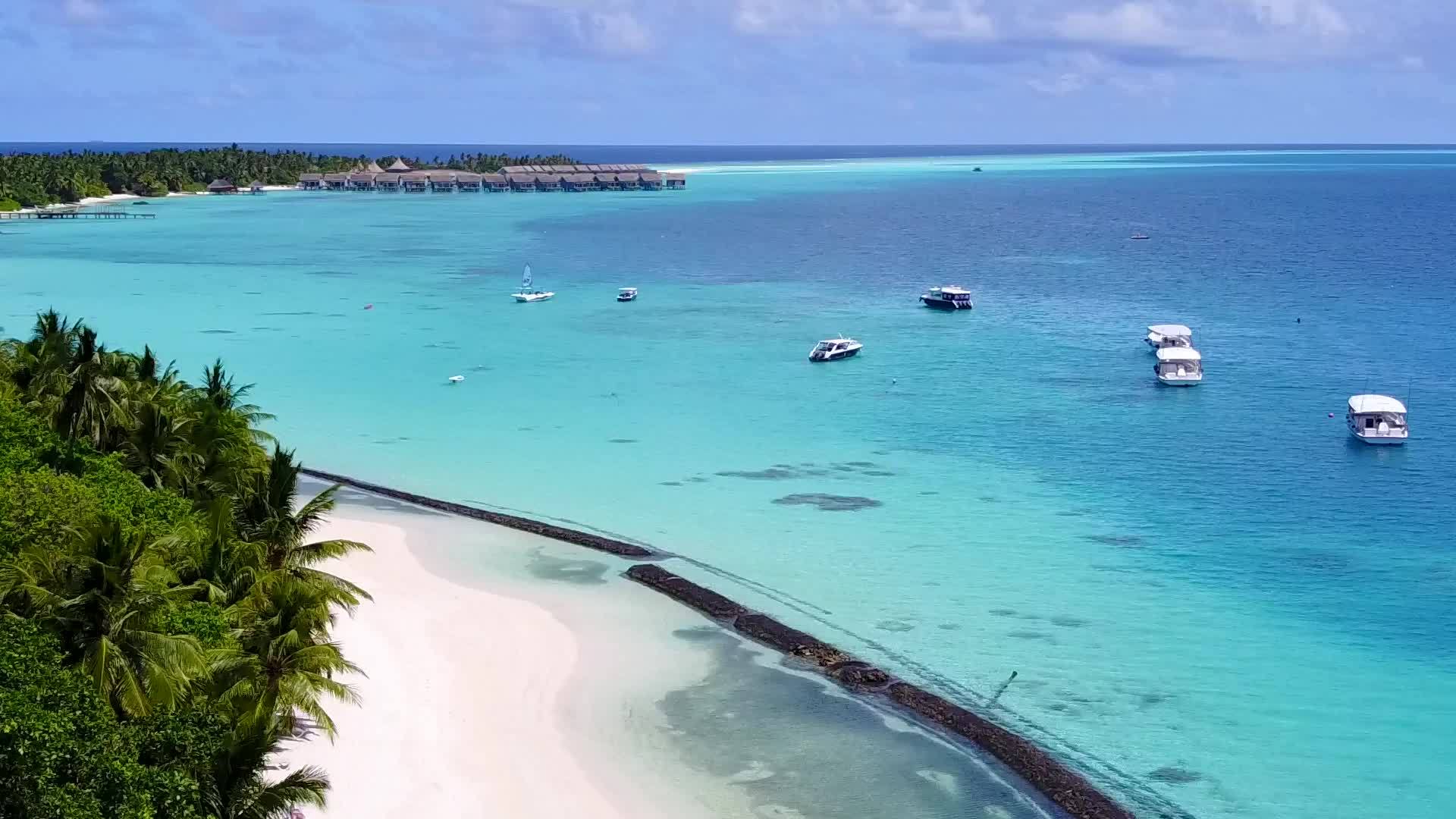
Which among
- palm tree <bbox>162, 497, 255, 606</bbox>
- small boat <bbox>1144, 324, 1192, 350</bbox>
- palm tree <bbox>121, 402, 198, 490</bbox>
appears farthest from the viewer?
small boat <bbox>1144, 324, 1192, 350</bbox>

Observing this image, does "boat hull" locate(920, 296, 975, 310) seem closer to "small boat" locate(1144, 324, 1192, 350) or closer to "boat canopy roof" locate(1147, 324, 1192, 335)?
"small boat" locate(1144, 324, 1192, 350)

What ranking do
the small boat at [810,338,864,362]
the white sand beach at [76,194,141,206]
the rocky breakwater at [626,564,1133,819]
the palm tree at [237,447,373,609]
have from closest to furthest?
the rocky breakwater at [626,564,1133,819]
the palm tree at [237,447,373,609]
the small boat at [810,338,864,362]
the white sand beach at [76,194,141,206]

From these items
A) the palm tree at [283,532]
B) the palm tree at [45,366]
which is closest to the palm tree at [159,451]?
the palm tree at [45,366]

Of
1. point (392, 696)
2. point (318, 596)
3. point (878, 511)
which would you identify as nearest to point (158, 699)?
point (318, 596)

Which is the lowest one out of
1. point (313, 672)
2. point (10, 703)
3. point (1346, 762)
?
point (1346, 762)

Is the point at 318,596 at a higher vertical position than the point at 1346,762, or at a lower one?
higher

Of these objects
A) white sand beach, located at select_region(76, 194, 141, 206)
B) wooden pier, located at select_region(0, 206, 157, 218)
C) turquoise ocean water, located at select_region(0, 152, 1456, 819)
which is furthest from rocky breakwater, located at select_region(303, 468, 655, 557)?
white sand beach, located at select_region(76, 194, 141, 206)

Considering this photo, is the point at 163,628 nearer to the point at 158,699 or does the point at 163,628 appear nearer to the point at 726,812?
the point at 158,699
